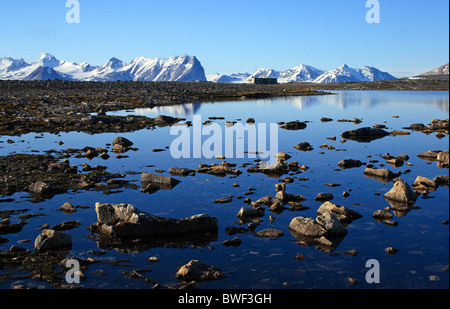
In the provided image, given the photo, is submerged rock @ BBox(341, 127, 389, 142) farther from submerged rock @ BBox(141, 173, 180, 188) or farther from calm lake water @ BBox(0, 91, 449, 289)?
submerged rock @ BBox(141, 173, 180, 188)

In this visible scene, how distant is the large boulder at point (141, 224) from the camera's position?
1780cm

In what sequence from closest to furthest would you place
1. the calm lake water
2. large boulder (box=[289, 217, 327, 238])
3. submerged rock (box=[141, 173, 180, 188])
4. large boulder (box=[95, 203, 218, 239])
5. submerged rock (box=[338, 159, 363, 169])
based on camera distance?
the calm lake water → large boulder (box=[289, 217, 327, 238]) → large boulder (box=[95, 203, 218, 239]) → submerged rock (box=[141, 173, 180, 188]) → submerged rock (box=[338, 159, 363, 169])

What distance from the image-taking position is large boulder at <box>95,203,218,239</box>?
1780cm

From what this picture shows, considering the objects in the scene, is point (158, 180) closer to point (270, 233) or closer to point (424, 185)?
point (270, 233)

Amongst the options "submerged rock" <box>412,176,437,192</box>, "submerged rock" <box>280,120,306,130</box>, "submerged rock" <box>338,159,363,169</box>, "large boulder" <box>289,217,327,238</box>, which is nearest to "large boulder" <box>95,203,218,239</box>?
"large boulder" <box>289,217,327,238</box>

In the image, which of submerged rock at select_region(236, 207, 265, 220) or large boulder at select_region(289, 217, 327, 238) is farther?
submerged rock at select_region(236, 207, 265, 220)

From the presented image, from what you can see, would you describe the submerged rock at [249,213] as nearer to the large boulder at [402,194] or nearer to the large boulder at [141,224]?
the large boulder at [141,224]

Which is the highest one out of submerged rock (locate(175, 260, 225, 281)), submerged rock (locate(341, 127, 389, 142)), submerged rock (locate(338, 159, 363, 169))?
submerged rock (locate(341, 127, 389, 142))

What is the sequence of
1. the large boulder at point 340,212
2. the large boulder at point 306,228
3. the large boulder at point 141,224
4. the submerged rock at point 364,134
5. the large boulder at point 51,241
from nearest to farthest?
the large boulder at point 51,241 → the large boulder at point 306,228 → the large boulder at point 141,224 → the large boulder at point 340,212 → the submerged rock at point 364,134

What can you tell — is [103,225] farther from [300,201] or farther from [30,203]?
[300,201]

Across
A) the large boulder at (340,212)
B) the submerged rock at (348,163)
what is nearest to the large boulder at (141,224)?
the large boulder at (340,212)

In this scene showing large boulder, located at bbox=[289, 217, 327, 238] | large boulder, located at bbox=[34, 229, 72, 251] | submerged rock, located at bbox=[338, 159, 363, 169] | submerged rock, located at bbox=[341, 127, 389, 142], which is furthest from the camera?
submerged rock, located at bbox=[341, 127, 389, 142]
